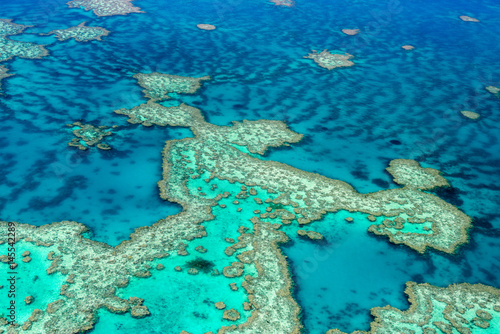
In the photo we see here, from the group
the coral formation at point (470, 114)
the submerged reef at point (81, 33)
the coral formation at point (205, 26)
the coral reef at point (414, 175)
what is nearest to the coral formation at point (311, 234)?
the coral reef at point (414, 175)

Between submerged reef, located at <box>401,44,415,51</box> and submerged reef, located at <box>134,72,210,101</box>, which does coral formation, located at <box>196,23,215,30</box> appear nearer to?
submerged reef, located at <box>134,72,210,101</box>

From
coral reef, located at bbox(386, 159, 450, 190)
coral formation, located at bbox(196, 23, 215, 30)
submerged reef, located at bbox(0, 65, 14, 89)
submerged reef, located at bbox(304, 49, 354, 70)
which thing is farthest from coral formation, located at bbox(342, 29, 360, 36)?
submerged reef, located at bbox(0, 65, 14, 89)

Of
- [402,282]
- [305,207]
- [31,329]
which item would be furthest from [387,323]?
[31,329]

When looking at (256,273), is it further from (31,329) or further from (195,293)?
(31,329)

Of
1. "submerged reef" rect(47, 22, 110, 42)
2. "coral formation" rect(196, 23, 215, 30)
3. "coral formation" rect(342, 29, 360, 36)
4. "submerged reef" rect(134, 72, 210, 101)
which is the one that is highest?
"coral formation" rect(342, 29, 360, 36)

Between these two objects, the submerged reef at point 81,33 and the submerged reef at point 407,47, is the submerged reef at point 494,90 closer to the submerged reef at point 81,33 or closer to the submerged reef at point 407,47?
the submerged reef at point 407,47
